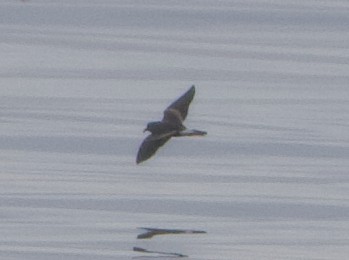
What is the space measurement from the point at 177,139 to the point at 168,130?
11.4 feet

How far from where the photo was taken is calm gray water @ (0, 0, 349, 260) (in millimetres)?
14133

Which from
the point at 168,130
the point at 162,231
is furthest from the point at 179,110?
the point at 162,231

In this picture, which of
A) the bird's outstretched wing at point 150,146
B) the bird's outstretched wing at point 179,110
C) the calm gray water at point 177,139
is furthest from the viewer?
the bird's outstretched wing at point 179,110

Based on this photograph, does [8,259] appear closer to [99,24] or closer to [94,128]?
[94,128]

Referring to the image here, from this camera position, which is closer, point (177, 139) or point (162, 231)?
point (162, 231)

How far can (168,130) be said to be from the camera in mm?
14883

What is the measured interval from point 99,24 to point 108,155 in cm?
953

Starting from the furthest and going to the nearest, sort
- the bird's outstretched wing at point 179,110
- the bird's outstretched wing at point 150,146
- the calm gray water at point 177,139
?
1. the bird's outstretched wing at point 179,110
2. the bird's outstretched wing at point 150,146
3. the calm gray water at point 177,139

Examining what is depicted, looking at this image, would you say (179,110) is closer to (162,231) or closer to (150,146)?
(150,146)

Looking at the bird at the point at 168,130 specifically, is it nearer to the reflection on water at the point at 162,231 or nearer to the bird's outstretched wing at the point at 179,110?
the bird's outstretched wing at the point at 179,110

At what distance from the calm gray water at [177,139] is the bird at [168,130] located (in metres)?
0.43

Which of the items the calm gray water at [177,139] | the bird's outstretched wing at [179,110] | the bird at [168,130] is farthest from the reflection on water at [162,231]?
the bird's outstretched wing at [179,110]

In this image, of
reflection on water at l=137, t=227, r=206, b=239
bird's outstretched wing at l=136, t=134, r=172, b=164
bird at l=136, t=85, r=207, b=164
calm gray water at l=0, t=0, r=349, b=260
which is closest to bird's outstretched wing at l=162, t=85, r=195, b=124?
bird at l=136, t=85, r=207, b=164

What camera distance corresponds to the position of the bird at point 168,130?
1478 centimetres
